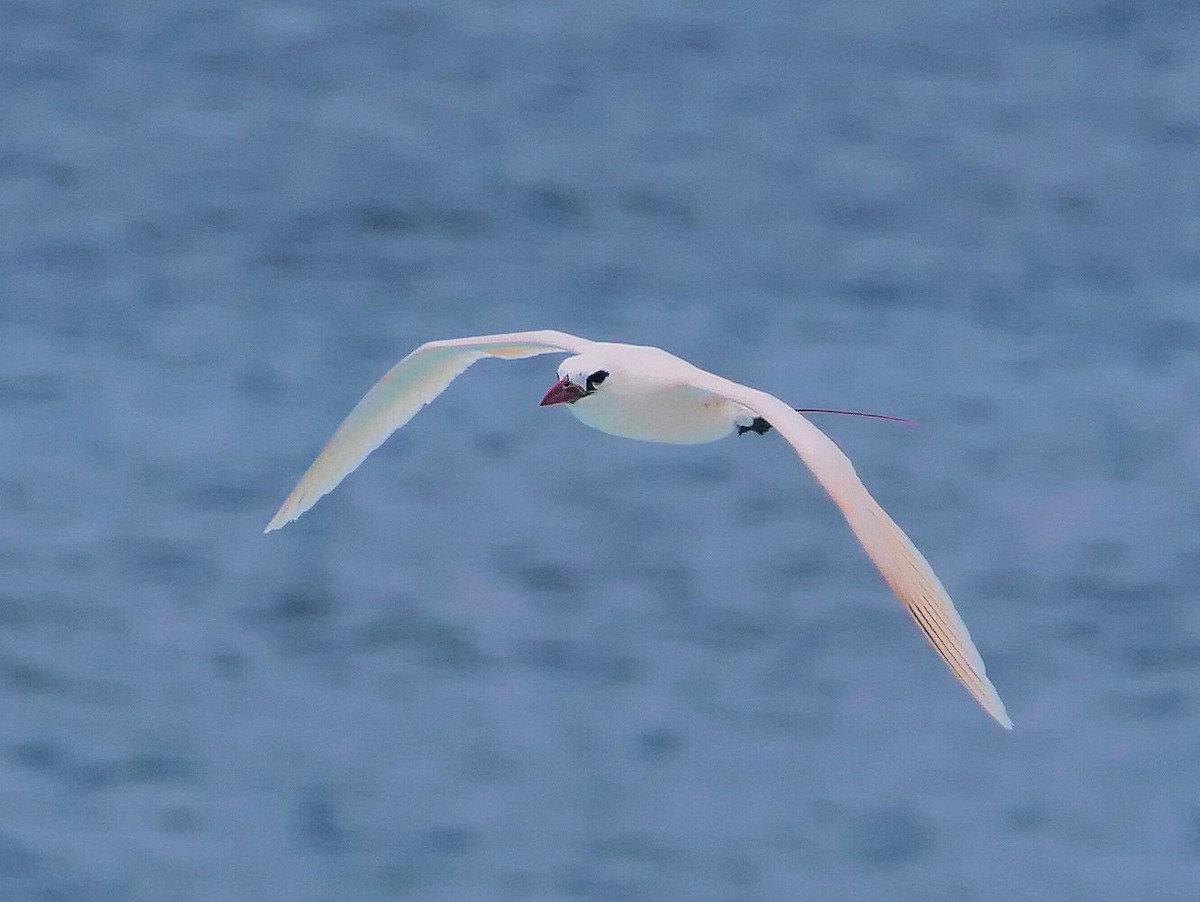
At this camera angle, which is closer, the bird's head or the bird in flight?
the bird in flight

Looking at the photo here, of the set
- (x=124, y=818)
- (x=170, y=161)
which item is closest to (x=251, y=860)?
(x=124, y=818)

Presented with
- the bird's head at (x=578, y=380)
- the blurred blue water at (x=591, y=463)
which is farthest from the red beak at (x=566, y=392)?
the blurred blue water at (x=591, y=463)

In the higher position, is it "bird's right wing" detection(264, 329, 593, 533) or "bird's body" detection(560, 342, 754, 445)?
"bird's body" detection(560, 342, 754, 445)

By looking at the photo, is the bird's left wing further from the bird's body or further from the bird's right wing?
the bird's right wing

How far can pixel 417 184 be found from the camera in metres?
27.1

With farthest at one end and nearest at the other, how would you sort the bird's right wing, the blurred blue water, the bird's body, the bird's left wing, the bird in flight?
the blurred blue water
the bird's right wing
the bird's body
the bird in flight
the bird's left wing

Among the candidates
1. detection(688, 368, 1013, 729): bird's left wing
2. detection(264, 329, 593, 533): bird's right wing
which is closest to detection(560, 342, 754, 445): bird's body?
detection(264, 329, 593, 533): bird's right wing

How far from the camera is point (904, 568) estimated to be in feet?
26.9

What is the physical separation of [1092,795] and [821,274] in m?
7.73

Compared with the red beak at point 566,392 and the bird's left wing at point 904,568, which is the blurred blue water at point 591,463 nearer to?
the red beak at point 566,392

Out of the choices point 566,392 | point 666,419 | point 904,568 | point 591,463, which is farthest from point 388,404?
point 591,463

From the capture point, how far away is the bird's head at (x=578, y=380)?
33.7ft

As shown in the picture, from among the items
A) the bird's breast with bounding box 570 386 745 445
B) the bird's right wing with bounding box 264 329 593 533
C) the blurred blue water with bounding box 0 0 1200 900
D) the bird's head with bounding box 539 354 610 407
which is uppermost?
the bird's head with bounding box 539 354 610 407

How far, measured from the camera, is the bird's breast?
10195 mm
